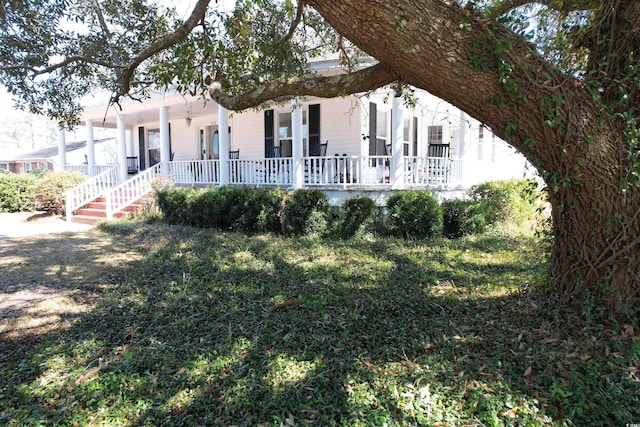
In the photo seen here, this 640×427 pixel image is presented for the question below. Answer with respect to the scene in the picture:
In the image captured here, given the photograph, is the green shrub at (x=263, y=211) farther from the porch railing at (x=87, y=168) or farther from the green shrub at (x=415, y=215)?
the porch railing at (x=87, y=168)

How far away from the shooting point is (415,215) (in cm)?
827

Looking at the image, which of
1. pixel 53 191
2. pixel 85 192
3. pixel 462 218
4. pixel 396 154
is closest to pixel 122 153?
A: pixel 85 192

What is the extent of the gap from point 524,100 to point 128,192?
42.5ft

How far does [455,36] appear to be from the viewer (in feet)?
9.73

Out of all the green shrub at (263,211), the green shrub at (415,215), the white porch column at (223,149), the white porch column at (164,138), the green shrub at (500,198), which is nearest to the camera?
the green shrub at (415,215)

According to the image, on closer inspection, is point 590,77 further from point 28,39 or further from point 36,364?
point 28,39

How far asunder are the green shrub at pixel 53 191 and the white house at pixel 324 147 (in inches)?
44.6

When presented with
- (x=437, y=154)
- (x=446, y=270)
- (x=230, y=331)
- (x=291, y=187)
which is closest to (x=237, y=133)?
(x=291, y=187)

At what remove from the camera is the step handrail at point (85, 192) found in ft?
42.3

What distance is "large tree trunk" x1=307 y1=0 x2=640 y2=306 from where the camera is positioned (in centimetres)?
→ 295

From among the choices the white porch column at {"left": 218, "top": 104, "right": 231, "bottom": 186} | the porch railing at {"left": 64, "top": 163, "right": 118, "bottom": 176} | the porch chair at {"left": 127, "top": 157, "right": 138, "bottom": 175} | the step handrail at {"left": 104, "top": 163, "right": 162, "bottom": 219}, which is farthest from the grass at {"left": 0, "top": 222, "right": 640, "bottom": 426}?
the porch chair at {"left": 127, "top": 157, "right": 138, "bottom": 175}

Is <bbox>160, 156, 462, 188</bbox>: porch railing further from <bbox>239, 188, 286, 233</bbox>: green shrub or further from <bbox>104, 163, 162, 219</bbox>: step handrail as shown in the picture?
<bbox>239, 188, 286, 233</bbox>: green shrub

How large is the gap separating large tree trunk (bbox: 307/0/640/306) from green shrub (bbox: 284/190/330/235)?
5.51 metres

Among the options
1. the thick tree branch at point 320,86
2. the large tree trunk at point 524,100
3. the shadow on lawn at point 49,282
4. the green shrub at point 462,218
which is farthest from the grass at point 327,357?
the green shrub at point 462,218
